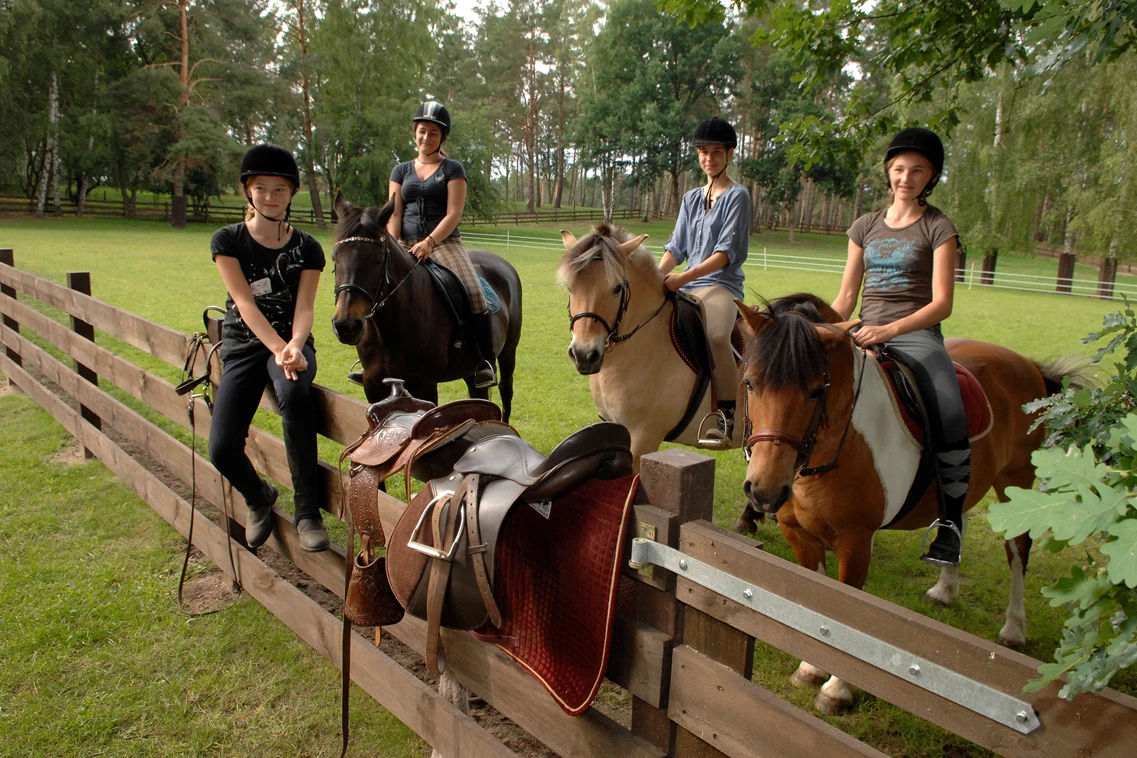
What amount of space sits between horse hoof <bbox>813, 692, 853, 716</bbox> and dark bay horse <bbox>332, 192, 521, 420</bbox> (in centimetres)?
317

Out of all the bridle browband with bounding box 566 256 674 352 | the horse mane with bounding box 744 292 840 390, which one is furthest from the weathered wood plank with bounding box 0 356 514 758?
the bridle browband with bounding box 566 256 674 352

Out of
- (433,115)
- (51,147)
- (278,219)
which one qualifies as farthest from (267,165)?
(51,147)

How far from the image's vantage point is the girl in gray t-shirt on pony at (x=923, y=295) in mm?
3006

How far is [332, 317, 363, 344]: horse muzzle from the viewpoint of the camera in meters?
4.19

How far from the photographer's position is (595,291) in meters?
3.92

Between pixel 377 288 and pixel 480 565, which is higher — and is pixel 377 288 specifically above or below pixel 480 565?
above

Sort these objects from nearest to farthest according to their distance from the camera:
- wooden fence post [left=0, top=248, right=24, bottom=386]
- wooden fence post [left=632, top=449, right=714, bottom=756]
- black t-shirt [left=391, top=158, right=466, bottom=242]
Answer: wooden fence post [left=632, top=449, right=714, bottom=756] < black t-shirt [left=391, top=158, right=466, bottom=242] < wooden fence post [left=0, top=248, right=24, bottom=386]

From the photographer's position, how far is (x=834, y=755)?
4.25 feet

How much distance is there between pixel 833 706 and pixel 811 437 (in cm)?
124

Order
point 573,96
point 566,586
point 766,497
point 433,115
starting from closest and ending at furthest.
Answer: point 566,586
point 766,497
point 433,115
point 573,96

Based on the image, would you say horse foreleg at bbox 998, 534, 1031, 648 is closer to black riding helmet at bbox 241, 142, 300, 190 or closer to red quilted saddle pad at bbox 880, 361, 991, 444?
red quilted saddle pad at bbox 880, 361, 991, 444

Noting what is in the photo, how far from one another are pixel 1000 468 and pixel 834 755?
2724mm

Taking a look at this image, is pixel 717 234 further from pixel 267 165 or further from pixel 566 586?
pixel 566 586

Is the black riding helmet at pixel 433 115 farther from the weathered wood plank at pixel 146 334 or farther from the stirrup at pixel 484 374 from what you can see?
the weathered wood plank at pixel 146 334
